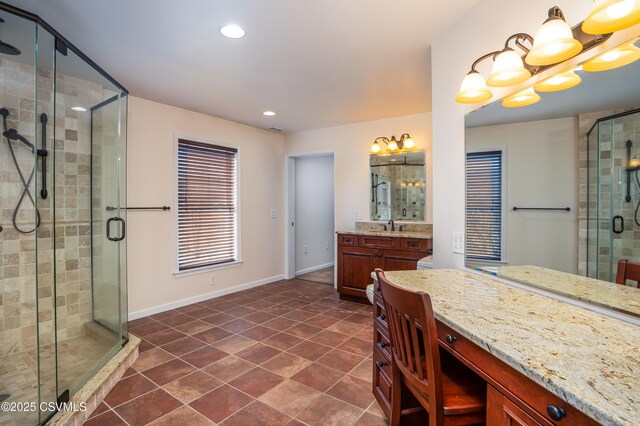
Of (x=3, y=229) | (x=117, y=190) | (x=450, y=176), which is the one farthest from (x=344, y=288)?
(x=3, y=229)

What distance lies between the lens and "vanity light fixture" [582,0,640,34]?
0.97 metres

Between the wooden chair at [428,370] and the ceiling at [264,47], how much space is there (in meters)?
1.71

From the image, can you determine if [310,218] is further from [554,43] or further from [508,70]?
[554,43]

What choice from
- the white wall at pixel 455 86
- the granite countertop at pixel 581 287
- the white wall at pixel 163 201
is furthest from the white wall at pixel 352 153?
the granite countertop at pixel 581 287

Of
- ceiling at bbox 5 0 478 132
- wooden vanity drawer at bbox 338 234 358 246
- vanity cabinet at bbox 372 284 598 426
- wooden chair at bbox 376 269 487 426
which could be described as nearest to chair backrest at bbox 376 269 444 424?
wooden chair at bbox 376 269 487 426

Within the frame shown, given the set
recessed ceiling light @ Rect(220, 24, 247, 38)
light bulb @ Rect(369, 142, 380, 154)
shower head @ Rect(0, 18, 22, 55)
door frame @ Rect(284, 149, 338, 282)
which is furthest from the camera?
door frame @ Rect(284, 149, 338, 282)

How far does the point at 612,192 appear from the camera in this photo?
44.8 inches

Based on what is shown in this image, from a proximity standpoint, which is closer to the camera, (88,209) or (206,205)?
(88,209)

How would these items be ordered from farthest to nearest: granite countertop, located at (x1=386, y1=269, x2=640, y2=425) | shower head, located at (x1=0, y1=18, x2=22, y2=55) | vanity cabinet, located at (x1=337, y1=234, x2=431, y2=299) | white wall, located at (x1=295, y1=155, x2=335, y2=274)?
white wall, located at (x1=295, y1=155, x2=335, y2=274) → vanity cabinet, located at (x1=337, y1=234, x2=431, y2=299) → shower head, located at (x1=0, y1=18, x2=22, y2=55) → granite countertop, located at (x1=386, y1=269, x2=640, y2=425)

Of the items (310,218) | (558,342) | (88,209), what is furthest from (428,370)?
(310,218)

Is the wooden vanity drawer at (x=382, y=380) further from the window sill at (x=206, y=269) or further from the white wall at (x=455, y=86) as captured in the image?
the window sill at (x=206, y=269)

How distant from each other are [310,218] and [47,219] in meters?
4.00

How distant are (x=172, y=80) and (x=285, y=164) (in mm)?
2528

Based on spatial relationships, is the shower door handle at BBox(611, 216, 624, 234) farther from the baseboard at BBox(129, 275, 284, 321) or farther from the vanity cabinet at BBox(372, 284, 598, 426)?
the baseboard at BBox(129, 275, 284, 321)
